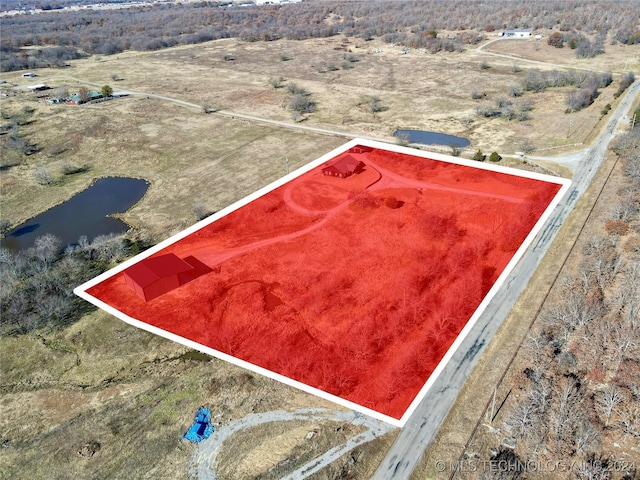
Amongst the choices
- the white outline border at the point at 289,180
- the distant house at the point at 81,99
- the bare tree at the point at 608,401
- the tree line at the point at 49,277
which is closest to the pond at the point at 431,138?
the white outline border at the point at 289,180

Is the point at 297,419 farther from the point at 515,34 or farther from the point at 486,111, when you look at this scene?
the point at 515,34

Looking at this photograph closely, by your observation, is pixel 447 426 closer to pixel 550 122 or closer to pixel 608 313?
pixel 608 313

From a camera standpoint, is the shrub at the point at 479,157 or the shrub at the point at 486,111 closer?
the shrub at the point at 479,157

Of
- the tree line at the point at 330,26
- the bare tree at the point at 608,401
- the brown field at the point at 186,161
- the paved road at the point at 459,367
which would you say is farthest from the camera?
the tree line at the point at 330,26

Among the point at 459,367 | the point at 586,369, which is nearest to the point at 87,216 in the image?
the point at 459,367

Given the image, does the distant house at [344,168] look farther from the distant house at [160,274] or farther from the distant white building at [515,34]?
the distant white building at [515,34]

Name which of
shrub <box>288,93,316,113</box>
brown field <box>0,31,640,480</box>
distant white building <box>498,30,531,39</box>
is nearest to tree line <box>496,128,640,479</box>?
brown field <box>0,31,640,480</box>

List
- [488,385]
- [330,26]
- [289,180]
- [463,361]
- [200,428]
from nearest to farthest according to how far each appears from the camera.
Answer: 1. [200,428]
2. [488,385]
3. [463,361]
4. [289,180]
5. [330,26]

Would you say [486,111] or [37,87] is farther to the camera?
[37,87]
